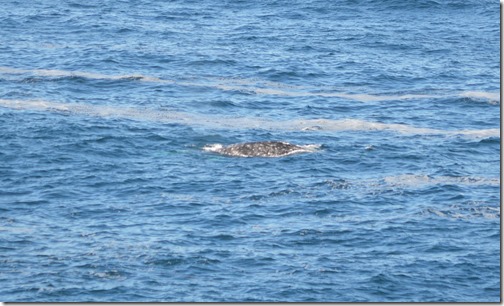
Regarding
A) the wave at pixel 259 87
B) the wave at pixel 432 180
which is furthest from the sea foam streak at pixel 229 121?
the wave at pixel 432 180

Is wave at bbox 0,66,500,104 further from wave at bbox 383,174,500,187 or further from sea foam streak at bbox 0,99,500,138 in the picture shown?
wave at bbox 383,174,500,187

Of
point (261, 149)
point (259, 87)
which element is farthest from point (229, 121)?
point (259, 87)

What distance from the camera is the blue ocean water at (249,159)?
45.9 m

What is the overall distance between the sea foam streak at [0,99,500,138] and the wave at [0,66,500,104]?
6.36m

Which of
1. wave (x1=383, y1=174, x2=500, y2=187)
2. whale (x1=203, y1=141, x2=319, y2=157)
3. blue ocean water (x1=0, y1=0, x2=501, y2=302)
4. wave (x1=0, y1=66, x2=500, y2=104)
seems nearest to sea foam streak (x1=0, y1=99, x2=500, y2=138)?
blue ocean water (x1=0, y1=0, x2=501, y2=302)

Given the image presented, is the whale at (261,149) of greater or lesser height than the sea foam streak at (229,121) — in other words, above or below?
above

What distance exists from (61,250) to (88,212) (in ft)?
15.5

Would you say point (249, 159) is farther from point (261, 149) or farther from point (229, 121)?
point (229, 121)

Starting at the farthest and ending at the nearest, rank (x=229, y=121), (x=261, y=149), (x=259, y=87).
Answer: (x=259, y=87), (x=229, y=121), (x=261, y=149)

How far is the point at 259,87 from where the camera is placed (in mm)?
76250

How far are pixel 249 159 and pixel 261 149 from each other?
1299 mm

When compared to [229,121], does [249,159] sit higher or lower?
higher

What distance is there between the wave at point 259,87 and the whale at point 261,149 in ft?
42.2

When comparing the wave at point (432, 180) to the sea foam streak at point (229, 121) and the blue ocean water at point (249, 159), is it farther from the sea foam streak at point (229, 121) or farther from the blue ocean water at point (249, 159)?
the sea foam streak at point (229, 121)
